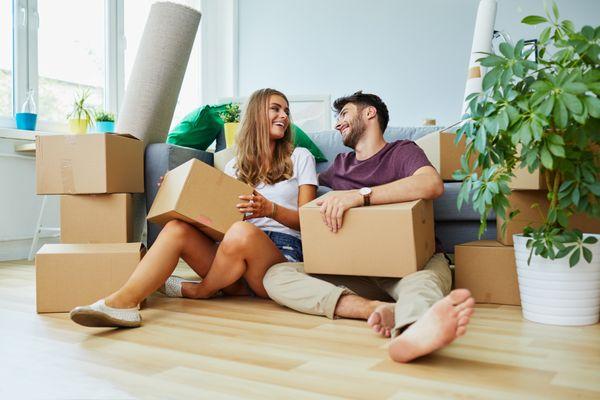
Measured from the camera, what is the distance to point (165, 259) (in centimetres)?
160

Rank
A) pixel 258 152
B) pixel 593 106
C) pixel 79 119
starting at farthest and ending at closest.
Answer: pixel 79 119
pixel 258 152
pixel 593 106

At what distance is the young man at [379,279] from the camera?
110cm

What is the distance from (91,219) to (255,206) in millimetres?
611

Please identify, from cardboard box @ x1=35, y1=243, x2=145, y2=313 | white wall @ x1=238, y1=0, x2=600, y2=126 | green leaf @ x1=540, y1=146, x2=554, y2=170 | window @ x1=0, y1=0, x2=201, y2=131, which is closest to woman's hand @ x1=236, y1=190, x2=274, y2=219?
cardboard box @ x1=35, y1=243, x2=145, y2=313

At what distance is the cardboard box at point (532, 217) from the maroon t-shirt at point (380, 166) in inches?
14.0

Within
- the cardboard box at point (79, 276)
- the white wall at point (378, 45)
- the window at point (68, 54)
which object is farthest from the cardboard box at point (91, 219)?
the white wall at point (378, 45)

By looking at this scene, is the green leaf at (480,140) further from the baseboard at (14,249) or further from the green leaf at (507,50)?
the baseboard at (14,249)

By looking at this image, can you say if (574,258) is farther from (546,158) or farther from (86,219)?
(86,219)

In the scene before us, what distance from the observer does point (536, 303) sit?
1538 mm

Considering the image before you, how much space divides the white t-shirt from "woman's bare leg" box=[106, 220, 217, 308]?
8.2 inches

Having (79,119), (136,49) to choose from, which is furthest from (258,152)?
(136,49)

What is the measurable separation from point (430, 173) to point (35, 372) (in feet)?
3.77

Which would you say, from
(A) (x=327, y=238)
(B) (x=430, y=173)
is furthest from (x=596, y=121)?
(A) (x=327, y=238)

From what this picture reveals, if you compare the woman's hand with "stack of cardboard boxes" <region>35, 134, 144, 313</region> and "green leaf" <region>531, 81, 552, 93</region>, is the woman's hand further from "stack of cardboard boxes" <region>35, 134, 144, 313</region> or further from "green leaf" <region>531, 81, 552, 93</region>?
"green leaf" <region>531, 81, 552, 93</region>
